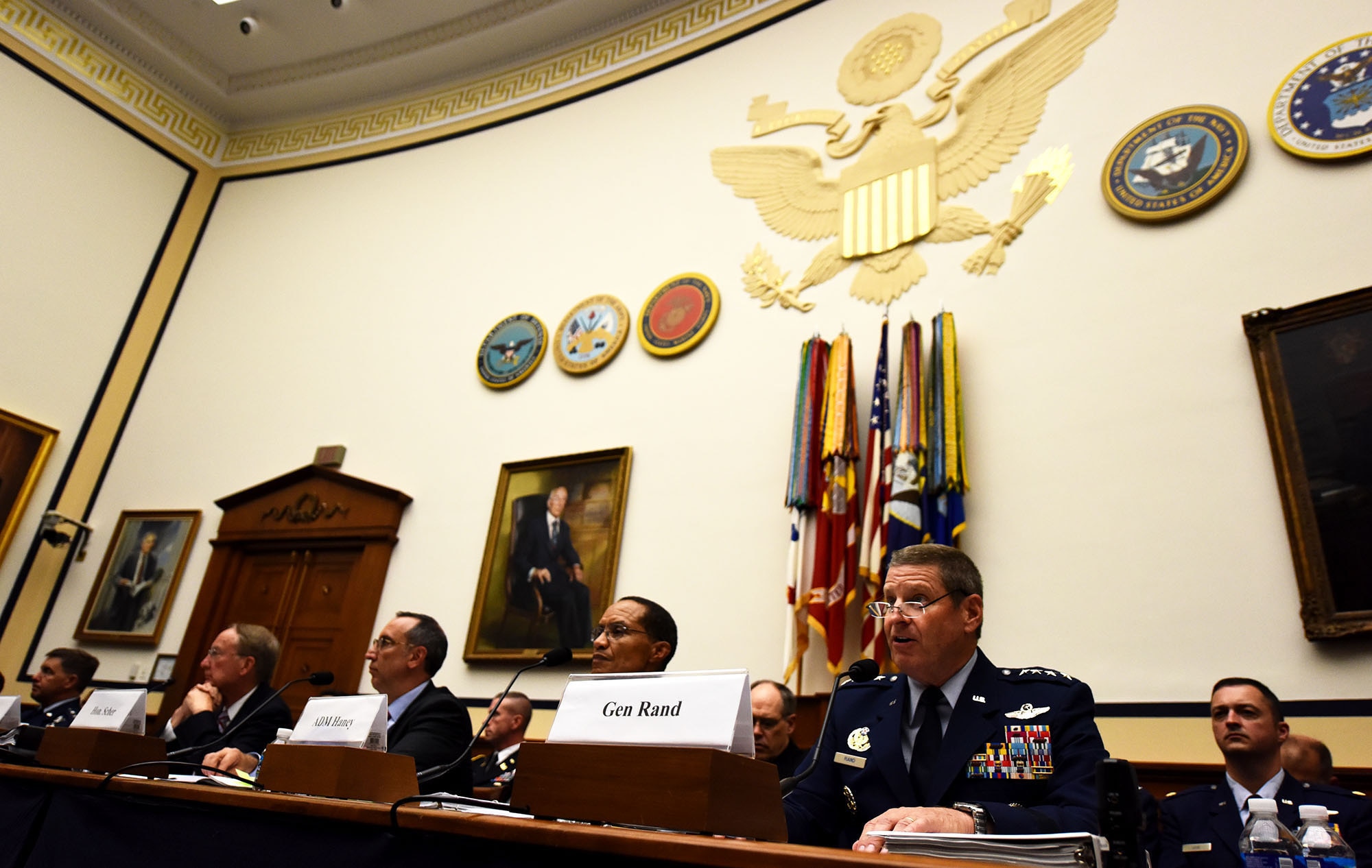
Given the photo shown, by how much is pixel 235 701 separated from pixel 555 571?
204cm

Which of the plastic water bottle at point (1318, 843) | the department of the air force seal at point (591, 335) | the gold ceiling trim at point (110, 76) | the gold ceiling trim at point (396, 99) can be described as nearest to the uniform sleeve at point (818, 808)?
the plastic water bottle at point (1318, 843)

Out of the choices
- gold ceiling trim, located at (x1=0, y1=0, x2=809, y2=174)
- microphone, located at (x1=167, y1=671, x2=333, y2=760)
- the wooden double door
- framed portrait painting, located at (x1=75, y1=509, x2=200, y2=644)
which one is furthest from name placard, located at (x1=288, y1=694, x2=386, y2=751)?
gold ceiling trim, located at (x1=0, y1=0, x2=809, y2=174)

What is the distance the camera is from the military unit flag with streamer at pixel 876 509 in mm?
4250

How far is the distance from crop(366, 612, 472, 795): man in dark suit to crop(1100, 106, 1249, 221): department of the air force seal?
12.5ft

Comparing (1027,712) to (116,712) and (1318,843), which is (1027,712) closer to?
(1318,843)

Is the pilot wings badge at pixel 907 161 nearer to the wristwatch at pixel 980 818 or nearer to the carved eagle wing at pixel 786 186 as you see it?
the carved eagle wing at pixel 786 186

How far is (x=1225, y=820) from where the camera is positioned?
9.66 feet

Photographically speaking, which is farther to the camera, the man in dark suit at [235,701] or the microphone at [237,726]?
the man in dark suit at [235,701]

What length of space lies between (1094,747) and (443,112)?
7812 millimetres

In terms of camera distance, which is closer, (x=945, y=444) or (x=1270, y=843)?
(x=1270, y=843)

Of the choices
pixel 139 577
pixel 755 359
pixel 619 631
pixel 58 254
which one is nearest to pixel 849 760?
pixel 619 631

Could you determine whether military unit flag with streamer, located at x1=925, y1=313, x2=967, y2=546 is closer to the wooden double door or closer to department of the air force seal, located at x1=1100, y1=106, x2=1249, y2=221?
department of the air force seal, located at x1=1100, y1=106, x2=1249, y2=221

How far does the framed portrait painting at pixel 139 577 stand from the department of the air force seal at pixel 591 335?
10.9ft

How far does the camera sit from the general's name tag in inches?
83.9
